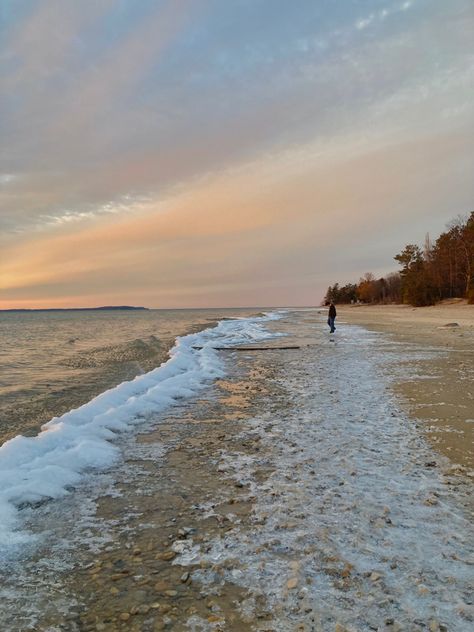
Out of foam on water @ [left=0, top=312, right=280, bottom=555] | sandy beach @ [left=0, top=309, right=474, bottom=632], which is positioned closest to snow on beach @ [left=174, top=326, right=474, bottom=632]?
sandy beach @ [left=0, top=309, right=474, bottom=632]

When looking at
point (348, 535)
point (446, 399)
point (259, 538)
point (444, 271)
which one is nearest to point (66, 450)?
point (259, 538)

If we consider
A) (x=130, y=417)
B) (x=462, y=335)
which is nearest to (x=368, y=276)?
(x=462, y=335)

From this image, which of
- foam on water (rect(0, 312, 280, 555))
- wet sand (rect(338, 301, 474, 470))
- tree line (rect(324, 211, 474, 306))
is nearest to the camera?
foam on water (rect(0, 312, 280, 555))

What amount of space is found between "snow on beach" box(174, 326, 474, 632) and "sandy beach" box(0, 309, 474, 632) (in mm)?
14

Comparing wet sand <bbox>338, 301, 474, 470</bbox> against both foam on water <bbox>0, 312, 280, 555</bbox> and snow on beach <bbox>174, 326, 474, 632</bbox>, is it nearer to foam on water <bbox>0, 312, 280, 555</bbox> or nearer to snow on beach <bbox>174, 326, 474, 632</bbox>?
snow on beach <bbox>174, 326, 474, 632</bbox>

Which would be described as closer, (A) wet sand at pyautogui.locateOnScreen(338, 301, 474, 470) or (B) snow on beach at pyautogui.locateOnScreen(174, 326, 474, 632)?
(B) snow on beach at pyautogui.locateOnScreen(174, 326, 474, 632)

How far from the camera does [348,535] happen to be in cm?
372

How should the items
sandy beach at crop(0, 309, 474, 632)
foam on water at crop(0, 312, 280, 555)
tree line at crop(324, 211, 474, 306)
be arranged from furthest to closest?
tree line at crop(324, 211, 474, 306)
foam on water at crop(0, 312, 280, 555)
sandy beach at crop(0, 309, 474, 632)

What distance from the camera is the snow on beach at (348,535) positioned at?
2.82m

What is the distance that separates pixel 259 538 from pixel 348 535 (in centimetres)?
81

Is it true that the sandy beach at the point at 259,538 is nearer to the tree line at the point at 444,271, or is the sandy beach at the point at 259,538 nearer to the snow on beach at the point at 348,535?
the snow on beach at the point at 348,535

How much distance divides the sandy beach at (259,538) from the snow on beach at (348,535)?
0.04ft

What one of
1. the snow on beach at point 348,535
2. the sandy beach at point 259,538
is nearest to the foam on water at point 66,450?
the sandy beach at point 259,538

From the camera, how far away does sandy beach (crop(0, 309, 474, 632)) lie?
111 inches
